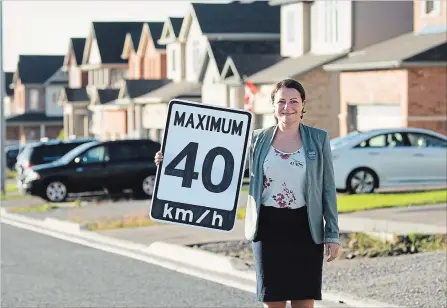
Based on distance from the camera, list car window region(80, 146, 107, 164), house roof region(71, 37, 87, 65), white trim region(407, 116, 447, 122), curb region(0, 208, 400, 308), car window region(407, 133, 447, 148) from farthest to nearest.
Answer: house roof region(71, 37, 87, 65) → white trim region(407, 116, 447, 122) → car window region(80, 146, 107, 164) → car window region(407, 133, 447, 148) → curb region(0, 208, 400, 308)

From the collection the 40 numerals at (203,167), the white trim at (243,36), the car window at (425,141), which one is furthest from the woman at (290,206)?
the white trim at (243,36)

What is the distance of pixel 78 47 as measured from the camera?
93.1 m

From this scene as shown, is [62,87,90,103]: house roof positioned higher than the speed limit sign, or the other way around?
[62,87,90,103]: house roof

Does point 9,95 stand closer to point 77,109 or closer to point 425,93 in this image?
point 77,109

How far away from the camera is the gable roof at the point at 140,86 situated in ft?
220

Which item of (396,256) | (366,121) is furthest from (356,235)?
(366,121)

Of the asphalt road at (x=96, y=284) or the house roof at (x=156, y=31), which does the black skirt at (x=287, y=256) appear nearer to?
the asphalt road at (x=96, y=284)

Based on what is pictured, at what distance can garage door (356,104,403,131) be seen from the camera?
120 ft

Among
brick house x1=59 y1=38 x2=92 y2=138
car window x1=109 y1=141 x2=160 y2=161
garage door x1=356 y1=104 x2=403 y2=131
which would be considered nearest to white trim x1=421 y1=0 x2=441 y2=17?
garage door x1=356 y1=104 x2=403 y2=131

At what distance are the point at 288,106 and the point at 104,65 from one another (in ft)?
250

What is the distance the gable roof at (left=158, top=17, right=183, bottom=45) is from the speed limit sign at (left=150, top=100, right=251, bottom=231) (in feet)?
185

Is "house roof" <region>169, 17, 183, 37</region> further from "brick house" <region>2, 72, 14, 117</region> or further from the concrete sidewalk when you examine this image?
"brick house" <region>2, 72, 14, 117</region>

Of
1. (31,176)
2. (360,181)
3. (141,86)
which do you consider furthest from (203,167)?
(141,86)

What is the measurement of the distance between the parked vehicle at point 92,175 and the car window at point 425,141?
27.2 ft
